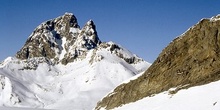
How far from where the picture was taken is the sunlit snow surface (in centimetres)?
3662

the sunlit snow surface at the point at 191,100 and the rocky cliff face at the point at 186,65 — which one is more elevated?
the rocky cliff face at the point at 186,65

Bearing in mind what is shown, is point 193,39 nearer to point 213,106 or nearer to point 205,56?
point 205,56

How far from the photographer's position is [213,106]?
3506 centimetres

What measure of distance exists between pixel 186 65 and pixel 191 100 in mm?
14386

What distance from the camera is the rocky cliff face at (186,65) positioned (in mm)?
49375

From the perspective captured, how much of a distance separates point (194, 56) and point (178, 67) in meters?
2.89

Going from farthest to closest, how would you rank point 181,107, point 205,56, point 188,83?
point 205,56
point 188,83
point 181,107

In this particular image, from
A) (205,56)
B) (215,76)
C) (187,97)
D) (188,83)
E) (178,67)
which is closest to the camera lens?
(187,97)

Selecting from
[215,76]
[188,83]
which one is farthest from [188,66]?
[215,76]

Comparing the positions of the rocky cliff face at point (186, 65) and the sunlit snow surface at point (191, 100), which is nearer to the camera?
the sunlit snow surface at point (191, 100)

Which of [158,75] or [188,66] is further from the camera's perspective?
[158,75]

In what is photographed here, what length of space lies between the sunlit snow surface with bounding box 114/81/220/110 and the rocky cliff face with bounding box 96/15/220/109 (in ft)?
6.24

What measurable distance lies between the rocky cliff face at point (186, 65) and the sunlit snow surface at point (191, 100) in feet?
6.24

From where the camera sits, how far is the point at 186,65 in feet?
176
